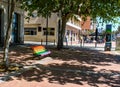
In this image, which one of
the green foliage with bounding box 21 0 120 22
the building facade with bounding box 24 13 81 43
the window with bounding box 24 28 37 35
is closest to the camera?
the green foliage with bounding box 21 0 120 22

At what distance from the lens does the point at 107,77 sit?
11281 mm

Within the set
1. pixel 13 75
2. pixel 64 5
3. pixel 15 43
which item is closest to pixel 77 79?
pixel 13 75

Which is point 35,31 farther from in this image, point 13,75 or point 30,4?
point 13,75

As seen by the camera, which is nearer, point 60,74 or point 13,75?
point 13,75

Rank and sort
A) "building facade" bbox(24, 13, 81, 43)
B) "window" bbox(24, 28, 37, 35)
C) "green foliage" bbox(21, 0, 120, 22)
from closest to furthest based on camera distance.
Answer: "green foliage" bbox(21, 0, 120, 22) → "building facade" bbox(24, 13, 81, 43) → "window" bbox(24, 28, 37, 35)

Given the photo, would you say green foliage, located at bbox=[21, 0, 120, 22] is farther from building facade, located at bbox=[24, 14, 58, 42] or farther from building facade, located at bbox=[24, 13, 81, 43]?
building facade, located at bbox=[24, 14, 58, 42]

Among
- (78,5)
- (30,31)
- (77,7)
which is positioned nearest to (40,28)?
(30,31)

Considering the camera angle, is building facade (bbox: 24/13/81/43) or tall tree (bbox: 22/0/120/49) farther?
building facade (bbox: 24/13/81/43)

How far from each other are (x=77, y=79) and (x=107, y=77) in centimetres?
152

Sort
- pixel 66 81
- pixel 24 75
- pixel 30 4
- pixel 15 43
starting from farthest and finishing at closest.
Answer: pixel 15 43
pixel 30 4
pixel 24 75
pixel 66 81

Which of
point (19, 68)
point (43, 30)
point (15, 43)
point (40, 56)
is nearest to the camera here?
point (19, 68)

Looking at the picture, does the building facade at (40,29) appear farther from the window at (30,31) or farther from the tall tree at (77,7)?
the tall tree at (77,7)

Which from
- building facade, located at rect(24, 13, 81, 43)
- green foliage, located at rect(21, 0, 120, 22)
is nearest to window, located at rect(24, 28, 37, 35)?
building facade, located at rect(24, 13, 81, 43)

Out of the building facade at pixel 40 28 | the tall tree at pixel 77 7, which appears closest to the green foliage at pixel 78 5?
the tall tree at pixel 77 7
